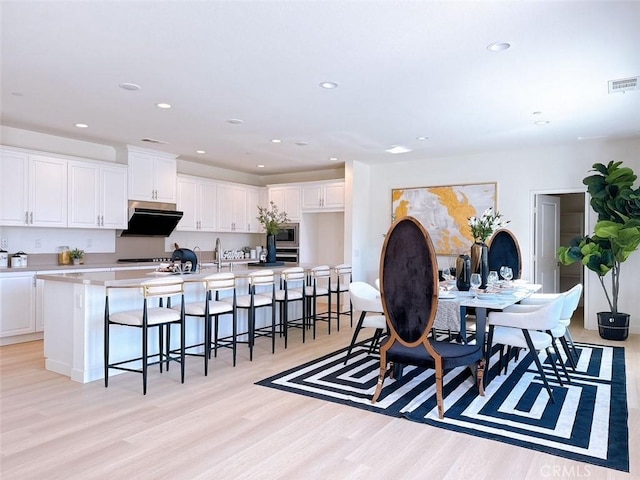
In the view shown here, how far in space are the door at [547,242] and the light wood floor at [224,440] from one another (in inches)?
132

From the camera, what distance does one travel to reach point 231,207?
8.34m

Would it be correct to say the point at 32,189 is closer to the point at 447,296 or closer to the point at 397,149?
the point at 397,149

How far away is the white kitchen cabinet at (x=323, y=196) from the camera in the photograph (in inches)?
312

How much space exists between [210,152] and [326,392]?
4643 mm

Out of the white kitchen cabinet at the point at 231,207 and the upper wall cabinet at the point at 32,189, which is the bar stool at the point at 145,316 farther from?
the white kitchen cabinet at the point at 231,207

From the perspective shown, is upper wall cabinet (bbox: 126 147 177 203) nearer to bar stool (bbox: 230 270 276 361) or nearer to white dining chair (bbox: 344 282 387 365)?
bar stool (bbox: 230 270 276 361)

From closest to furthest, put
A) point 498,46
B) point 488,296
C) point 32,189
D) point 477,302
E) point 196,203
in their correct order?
point 498,46, point 477,302, point 488,296, point 32,189, point 196,203

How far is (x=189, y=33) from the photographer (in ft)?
9.57

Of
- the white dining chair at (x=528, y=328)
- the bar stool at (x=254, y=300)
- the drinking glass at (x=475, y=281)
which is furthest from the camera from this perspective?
the bar stool at (x=254, y=300)

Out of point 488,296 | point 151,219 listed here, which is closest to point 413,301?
point 488,296

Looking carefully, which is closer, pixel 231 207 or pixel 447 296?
pixel 447 296

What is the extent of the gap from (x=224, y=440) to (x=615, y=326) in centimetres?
516

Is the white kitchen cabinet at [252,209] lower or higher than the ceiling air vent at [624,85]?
lower

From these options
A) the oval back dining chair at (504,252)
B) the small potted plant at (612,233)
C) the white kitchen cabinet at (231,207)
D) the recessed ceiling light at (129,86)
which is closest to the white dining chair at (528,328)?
the oval back dining chair at (504,252)
